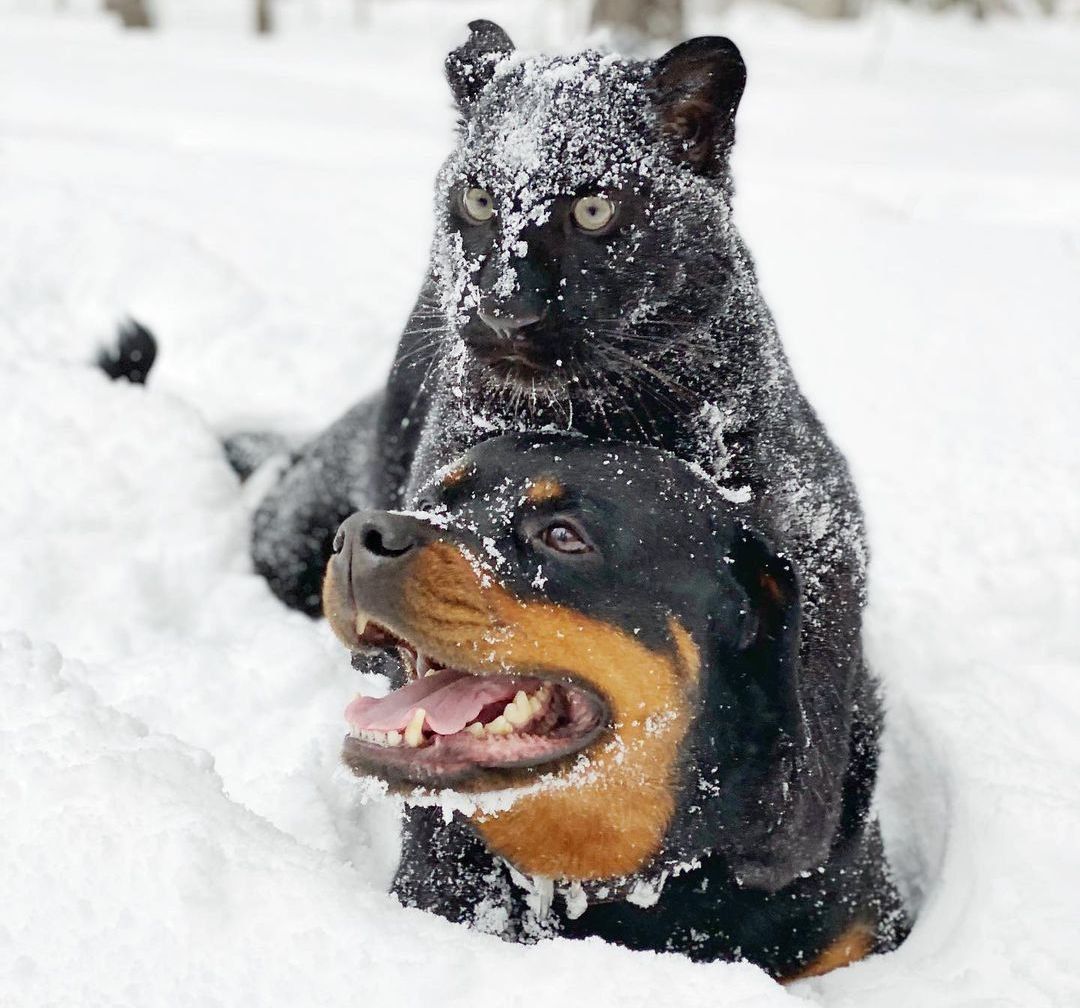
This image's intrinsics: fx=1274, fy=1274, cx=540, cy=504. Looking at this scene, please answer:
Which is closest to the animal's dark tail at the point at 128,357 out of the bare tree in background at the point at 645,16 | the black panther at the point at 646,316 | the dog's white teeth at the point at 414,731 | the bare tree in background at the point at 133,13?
the black panther at the point at 646,316

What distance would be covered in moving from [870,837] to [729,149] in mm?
1568

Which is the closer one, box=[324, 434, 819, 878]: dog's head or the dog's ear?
box=[324, 434, 819, 878]: dog's head

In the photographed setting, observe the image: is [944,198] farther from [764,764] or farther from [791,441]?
[764,764]

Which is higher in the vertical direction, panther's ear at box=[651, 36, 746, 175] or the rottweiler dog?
panther's ear at box=[651, 36, 746, 175]

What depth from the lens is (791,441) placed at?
9.17 feet

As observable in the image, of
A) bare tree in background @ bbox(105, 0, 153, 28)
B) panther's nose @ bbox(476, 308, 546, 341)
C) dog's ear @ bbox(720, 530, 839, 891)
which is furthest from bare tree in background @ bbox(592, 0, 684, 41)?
dog's ear @ bbox(720, 530, 839, 891)

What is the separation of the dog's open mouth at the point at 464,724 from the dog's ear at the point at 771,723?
35 cm

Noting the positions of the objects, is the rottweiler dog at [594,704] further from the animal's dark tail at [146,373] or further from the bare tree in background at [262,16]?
the bare tree in background at [262,16]

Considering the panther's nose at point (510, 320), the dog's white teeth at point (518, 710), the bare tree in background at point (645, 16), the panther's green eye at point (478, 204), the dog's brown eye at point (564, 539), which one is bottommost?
the bare tree in background at point (645, 16)

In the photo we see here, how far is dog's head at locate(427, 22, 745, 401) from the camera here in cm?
252

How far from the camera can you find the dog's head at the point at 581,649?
205 cm

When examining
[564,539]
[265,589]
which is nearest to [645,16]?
[265,589]

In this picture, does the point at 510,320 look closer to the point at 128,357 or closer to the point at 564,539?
the point at 564,539

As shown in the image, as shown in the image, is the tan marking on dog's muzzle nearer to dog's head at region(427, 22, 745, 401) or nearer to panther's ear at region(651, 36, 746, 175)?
dog's head at region(427, 22, 745, 401)
